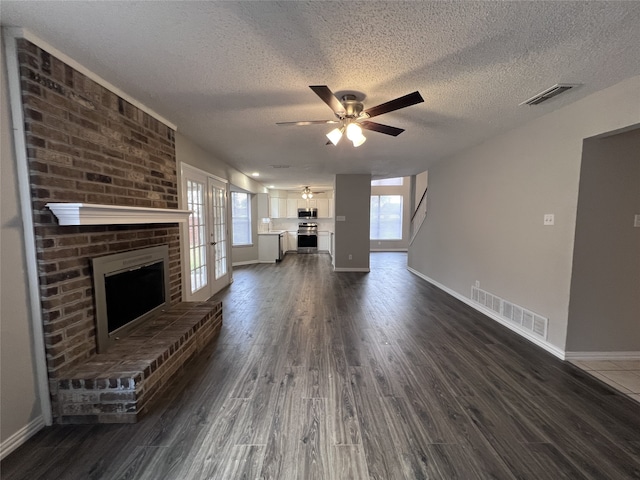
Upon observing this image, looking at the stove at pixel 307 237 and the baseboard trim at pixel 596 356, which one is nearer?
the baseboard trim at pixel 596 356

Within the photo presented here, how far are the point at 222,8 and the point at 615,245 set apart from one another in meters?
3.66

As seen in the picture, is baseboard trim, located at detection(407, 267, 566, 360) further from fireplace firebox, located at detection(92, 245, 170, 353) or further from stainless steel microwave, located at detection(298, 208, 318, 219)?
stainless steel microwave, located at detection(298, 208, 318, 219)

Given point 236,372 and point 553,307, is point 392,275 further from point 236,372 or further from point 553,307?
point 236,372

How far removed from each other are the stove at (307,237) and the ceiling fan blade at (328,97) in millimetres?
7583

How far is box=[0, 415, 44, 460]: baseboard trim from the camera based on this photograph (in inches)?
58.9

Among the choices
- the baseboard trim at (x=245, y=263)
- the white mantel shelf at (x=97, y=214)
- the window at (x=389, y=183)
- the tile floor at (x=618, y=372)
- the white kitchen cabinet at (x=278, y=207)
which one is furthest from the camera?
the window at (x=389, y=183)

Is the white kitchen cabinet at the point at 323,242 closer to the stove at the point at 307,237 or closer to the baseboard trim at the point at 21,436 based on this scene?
the stove at the point at 307,237

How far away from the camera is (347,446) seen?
1589 millimetres

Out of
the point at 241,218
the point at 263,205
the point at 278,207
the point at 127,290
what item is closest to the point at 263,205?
the point at 263,205

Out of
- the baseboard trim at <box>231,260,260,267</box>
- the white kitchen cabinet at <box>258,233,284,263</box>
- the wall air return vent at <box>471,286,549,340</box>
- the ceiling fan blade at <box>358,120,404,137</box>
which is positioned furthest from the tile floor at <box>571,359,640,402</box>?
the baseboard trim at <box>231,260,260,267</box>

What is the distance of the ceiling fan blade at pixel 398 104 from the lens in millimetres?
1852

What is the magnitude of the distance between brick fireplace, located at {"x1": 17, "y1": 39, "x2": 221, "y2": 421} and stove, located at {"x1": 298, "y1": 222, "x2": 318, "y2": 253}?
738 cm

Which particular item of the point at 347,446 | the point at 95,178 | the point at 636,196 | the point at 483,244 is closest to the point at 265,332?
the point at 347,446

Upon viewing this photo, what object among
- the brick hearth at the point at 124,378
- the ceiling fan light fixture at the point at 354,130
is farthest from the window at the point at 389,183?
the brick hearth at the point at 124,378
